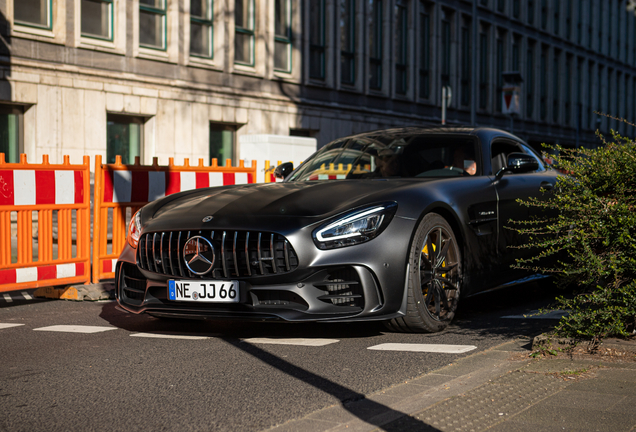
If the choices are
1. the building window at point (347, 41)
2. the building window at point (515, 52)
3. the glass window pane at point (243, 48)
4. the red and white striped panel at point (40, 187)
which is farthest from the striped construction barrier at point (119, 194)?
the building window at point (515, 52)

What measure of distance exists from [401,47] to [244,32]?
27.5 ft

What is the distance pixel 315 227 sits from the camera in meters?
4.88

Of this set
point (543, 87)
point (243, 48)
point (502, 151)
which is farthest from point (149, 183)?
point (543, 87)

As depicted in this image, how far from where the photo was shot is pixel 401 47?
2939cm

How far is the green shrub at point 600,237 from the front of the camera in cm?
433

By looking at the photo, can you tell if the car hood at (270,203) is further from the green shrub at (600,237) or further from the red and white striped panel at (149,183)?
the red and white striped panel at (149,183)

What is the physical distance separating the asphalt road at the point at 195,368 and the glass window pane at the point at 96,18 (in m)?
13.4

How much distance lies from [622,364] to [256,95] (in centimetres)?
1932

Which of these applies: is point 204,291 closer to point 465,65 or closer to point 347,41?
point 347,41

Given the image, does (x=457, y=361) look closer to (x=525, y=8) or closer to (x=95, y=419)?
(x=95, y=419)

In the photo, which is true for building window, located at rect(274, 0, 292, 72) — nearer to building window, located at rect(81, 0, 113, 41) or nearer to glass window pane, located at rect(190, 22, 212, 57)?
glass window pane, located at rect(190, 22, 212, 57)

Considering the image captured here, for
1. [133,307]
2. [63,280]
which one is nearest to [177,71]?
[63,280]

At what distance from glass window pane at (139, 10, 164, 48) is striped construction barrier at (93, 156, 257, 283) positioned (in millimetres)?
12023

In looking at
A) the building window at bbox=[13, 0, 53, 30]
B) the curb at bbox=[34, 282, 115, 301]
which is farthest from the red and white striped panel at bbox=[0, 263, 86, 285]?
the building window at bbox=[13, 0, 53, 30]
